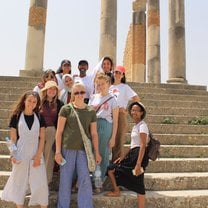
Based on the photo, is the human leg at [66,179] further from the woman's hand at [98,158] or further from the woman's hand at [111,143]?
the woman's hand at [111,143]

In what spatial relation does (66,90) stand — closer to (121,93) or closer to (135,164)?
(121,93)

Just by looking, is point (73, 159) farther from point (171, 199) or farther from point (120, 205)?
point (171, 199)

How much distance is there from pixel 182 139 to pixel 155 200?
4.01 meters

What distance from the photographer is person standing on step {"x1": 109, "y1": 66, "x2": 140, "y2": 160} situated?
7.18 meters

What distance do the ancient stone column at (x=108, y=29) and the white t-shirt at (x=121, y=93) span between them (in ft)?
49.9

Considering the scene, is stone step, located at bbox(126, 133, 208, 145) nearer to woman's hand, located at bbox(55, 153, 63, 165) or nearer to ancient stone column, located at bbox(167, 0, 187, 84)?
woman's hand, located at bbox(55, 153, 63, 165)

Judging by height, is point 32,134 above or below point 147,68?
below

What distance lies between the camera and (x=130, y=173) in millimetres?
6555

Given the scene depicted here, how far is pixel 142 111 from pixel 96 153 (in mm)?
1291

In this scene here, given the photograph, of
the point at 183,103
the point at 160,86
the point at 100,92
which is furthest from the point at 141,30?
the point at 100,92

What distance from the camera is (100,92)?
682 cm

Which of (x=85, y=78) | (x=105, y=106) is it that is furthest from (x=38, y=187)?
(x=85, y=78)

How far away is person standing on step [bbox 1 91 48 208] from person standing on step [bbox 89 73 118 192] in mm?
1210

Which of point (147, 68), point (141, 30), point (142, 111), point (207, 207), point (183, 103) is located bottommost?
point (207, 207)
